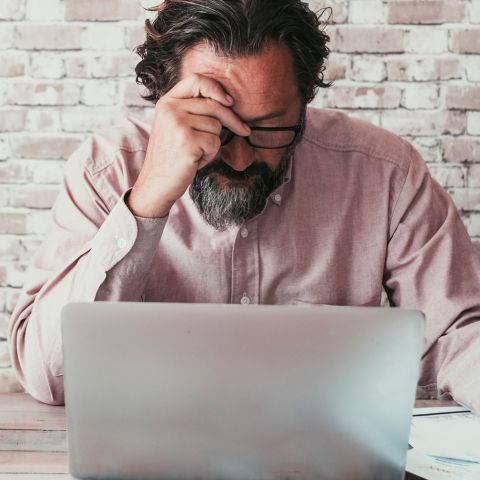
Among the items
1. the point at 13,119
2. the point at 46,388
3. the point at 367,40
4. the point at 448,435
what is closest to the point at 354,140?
the point at 367,40

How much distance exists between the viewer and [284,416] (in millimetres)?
799

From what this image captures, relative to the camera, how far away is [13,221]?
2113 millimetres

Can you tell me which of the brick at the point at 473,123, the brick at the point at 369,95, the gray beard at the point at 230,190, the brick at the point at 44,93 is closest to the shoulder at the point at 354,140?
the gray beard at the point at 230,190

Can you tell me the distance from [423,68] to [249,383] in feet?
4.97

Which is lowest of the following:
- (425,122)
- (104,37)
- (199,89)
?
(425,122)

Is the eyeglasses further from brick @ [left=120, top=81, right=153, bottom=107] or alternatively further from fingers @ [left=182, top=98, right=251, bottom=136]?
brick @ [left=120, top=81, right=153, bottom=107]

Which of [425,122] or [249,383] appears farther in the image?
[425,122]

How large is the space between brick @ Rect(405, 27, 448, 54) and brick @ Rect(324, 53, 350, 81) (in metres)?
0.19

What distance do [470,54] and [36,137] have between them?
1339mm

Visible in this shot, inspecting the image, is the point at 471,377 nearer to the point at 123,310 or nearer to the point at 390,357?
the point at 390,357

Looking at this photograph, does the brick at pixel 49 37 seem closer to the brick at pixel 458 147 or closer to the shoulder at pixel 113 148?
the shoulder at pixel 113 148

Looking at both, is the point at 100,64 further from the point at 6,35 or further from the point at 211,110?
the point at 211,110

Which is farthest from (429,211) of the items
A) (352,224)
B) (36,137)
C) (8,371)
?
(8,371)

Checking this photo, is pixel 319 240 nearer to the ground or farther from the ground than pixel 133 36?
nearer to the ground
